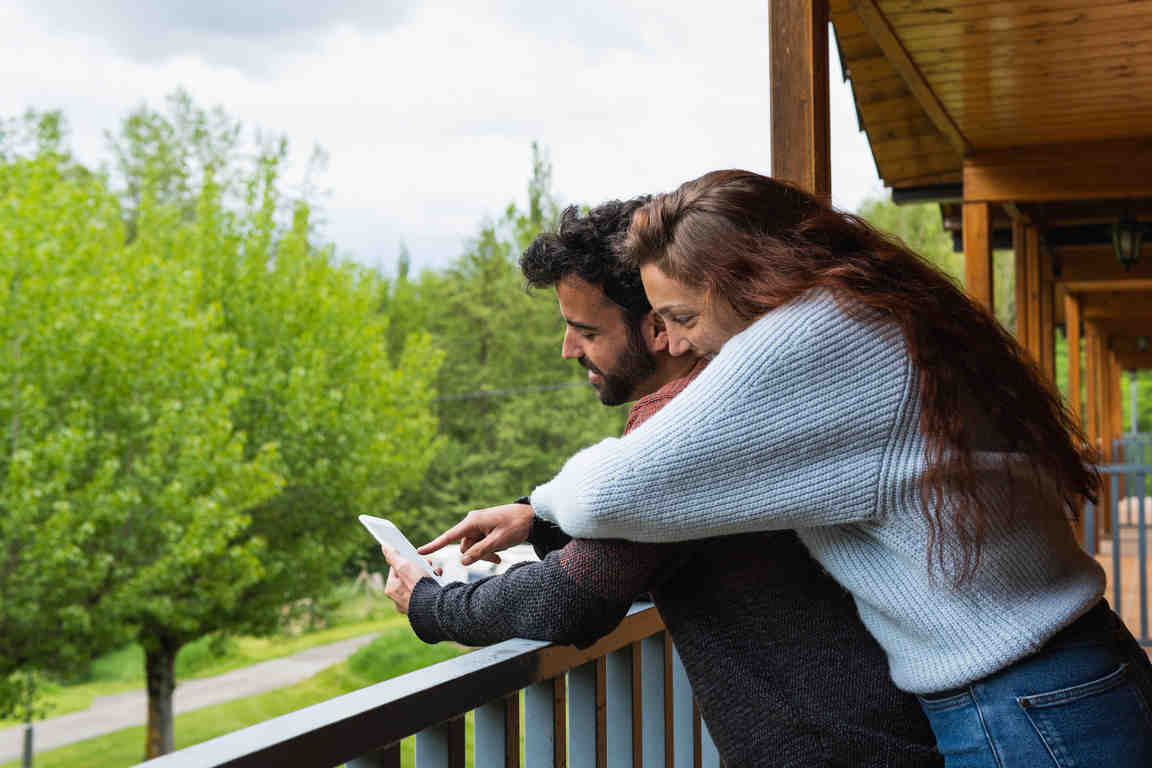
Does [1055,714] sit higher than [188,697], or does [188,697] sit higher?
[1055,714]

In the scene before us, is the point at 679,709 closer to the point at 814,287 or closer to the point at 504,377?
the point at 814,287

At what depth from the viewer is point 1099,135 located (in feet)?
16.3

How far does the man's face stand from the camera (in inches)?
58.8

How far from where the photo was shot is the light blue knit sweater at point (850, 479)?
1.04 metres

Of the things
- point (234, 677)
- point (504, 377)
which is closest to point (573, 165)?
point (504, 377)

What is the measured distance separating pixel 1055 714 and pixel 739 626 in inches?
11.8

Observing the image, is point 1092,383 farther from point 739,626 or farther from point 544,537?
point 739,626

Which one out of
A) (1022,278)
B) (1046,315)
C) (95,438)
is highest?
(1022,278)

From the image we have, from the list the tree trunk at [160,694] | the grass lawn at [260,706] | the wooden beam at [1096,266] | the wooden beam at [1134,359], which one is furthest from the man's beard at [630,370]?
the wooden beam at [1134,359]

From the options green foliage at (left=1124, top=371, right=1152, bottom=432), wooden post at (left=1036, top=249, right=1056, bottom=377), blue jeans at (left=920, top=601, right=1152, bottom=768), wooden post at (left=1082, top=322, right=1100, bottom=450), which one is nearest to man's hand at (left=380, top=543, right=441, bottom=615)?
blue jeans at (left=920, top=601, right=1152, bottom=768)

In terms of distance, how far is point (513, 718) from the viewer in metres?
Result: 1.37

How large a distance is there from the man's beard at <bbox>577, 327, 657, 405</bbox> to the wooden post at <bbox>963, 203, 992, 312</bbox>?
152 inches

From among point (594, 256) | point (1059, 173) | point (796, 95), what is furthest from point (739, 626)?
point (1059, 173)

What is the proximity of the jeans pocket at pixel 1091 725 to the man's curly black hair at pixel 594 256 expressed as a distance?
0.67 meters
